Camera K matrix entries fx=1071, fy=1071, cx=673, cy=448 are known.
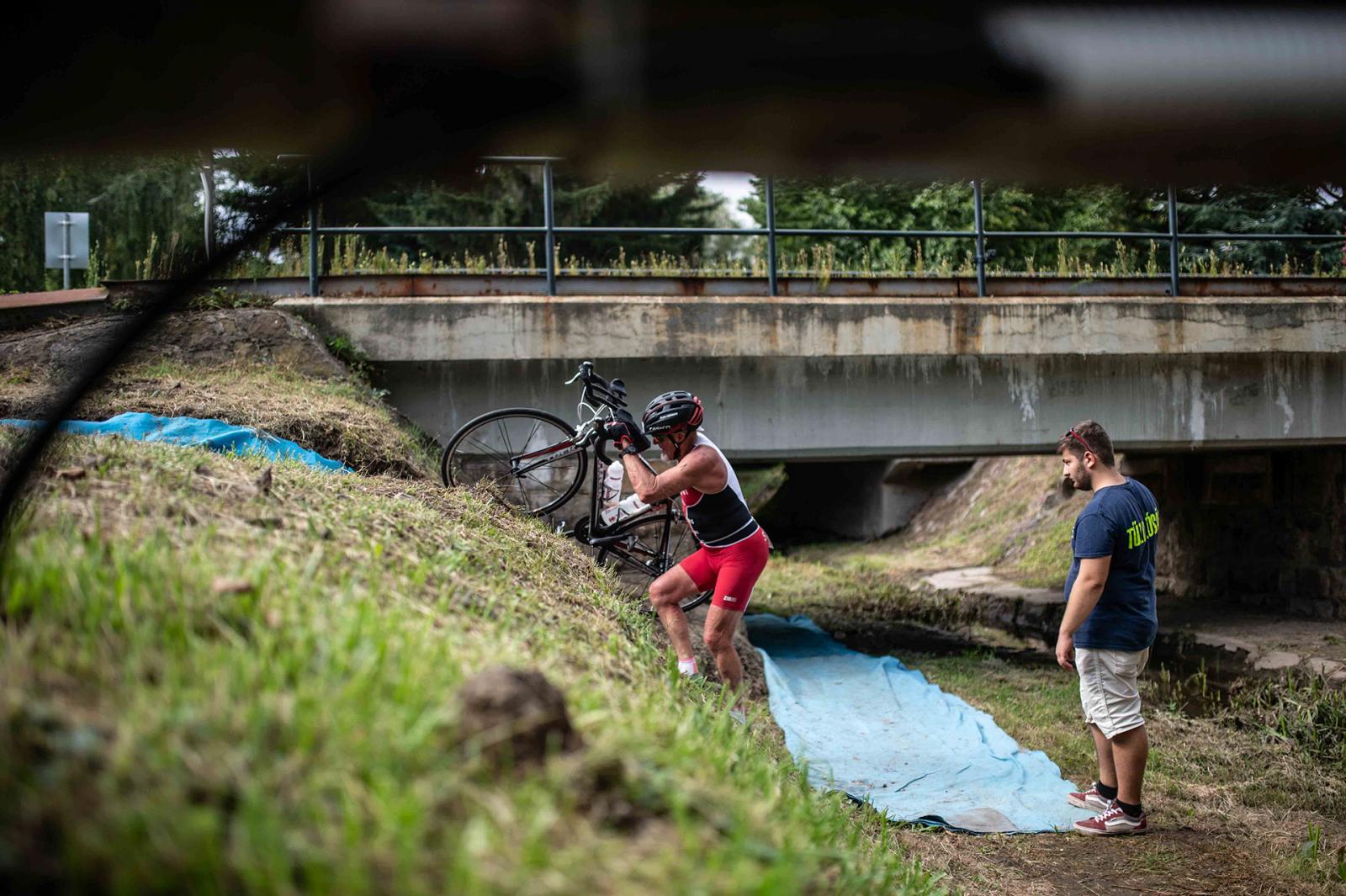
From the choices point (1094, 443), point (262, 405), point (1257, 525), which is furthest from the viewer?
point (1257, 525)

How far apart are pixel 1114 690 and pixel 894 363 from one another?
5.06 m

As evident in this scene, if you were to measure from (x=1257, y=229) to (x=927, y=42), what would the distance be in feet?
49.1

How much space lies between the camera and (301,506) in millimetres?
3881

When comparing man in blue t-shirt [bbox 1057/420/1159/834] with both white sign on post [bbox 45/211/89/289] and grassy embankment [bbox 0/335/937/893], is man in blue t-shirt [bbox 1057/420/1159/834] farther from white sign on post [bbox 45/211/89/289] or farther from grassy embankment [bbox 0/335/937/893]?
white sign on post [bbox 45/211/89/289]

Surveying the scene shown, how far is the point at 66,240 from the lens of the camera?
1361 cm

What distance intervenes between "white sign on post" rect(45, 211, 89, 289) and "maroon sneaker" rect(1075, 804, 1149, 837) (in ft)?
43.1

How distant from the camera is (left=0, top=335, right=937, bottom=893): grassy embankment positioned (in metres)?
1.60

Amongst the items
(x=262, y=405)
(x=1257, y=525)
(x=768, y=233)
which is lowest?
(x=1257, y=525)

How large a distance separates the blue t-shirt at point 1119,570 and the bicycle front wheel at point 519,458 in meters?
3.79

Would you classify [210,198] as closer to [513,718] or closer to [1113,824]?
[513,718]

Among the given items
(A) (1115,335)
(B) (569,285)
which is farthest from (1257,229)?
(B) (569,285)

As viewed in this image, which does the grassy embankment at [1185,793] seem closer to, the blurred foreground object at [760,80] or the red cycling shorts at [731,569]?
the red cycling shorts at [731,569]

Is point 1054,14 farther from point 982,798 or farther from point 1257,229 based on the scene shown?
point 1257,229

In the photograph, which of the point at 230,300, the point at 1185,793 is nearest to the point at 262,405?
the point at 230,300
